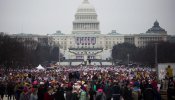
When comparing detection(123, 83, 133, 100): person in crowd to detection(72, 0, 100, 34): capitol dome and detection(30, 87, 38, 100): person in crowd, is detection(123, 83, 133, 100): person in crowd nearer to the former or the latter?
detection(30, 87, 38, 100): person in crowd

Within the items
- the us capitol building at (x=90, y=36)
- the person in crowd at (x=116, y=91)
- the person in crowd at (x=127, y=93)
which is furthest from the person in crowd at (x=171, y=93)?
the us capitol building at (x=90, y=36)

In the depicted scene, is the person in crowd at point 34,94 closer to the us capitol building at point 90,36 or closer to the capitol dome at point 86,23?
the us capitol building at point 90,36

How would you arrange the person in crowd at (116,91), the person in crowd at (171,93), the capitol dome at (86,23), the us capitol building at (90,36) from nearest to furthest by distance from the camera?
the person in crowd at (171,93), the person in crowd at (116,91), the us capitol building at (90,36), the capitol dome at (86,23)

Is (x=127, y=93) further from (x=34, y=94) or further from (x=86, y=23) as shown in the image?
(x=86, y=23)

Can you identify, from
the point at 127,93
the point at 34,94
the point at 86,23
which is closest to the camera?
the point at 34,94

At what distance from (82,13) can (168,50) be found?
11491 centimetres

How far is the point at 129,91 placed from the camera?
22.0m

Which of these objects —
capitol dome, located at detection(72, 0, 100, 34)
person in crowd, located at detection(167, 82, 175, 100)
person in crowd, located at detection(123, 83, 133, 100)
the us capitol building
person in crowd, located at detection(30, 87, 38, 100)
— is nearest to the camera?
person in crowd, located at detection(167, 82, 175, 100)

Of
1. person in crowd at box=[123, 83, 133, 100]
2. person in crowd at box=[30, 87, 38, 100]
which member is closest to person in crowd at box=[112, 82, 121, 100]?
person in crowd at box=[123, 83, 133, 100]

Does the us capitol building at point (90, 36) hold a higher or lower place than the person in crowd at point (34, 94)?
higher

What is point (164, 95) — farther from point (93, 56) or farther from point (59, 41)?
point (59, 41)

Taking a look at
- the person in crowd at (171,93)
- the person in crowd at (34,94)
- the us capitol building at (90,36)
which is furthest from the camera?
the us capitol building at (90,36)

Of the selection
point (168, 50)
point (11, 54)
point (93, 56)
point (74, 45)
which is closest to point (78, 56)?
point (93, 56)

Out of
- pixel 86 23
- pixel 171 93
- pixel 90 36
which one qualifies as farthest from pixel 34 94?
pixel 86 23
